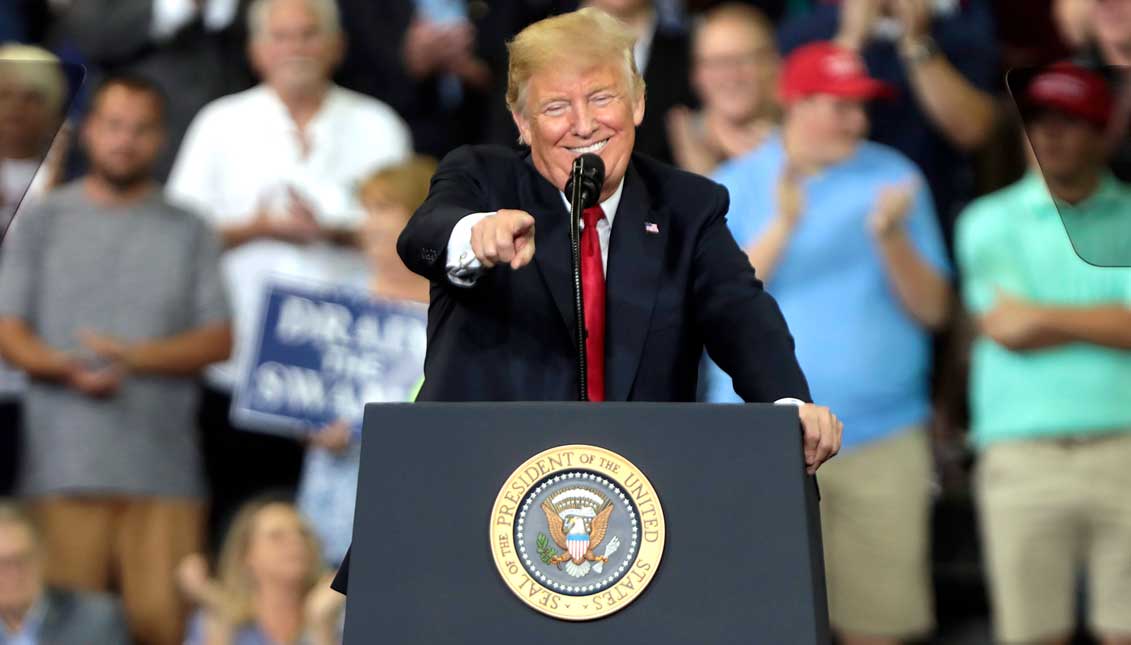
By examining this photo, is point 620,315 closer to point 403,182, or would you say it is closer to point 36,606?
point 403,182

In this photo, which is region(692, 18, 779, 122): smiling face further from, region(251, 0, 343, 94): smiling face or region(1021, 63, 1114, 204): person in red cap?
region(1021, 63, 1114, 204): person in red cap

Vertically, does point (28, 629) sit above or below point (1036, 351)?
below

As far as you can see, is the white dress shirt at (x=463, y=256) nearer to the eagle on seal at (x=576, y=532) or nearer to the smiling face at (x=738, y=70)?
the eagle on seal at (x=576, y=532)

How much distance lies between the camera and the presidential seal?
7.42 ft

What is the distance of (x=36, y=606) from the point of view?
4906 millimetres

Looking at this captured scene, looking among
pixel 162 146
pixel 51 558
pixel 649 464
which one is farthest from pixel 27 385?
pixel 649 464

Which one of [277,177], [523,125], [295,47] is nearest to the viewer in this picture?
[523,125]

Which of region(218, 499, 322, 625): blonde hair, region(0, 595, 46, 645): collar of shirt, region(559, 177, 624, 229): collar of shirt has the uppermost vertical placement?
region(559, 177, 624, 229): collar of shirt

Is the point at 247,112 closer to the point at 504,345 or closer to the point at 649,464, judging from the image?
the point at 504,345

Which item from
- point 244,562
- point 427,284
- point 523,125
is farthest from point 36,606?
point 523,125

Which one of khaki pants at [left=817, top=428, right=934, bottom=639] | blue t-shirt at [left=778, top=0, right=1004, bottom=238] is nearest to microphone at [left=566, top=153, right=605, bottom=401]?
khaki pants at [left=817, top=428, right=934, bottom=639]

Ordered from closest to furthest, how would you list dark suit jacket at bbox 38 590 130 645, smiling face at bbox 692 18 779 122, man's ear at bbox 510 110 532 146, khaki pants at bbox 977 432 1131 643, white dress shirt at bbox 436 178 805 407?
white dress shirt at bbox 436 178 805 407
man's ear at bbox 510 110 532 146
khaki pants at bbox 977 432 1131 643
dark suit jacket at bbox 38 590 130 645
smiling face at bbox 692 18 779 122

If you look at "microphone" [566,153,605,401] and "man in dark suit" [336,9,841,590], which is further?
"man in dark suit" [336,9,841,590]

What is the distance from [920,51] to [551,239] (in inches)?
122
